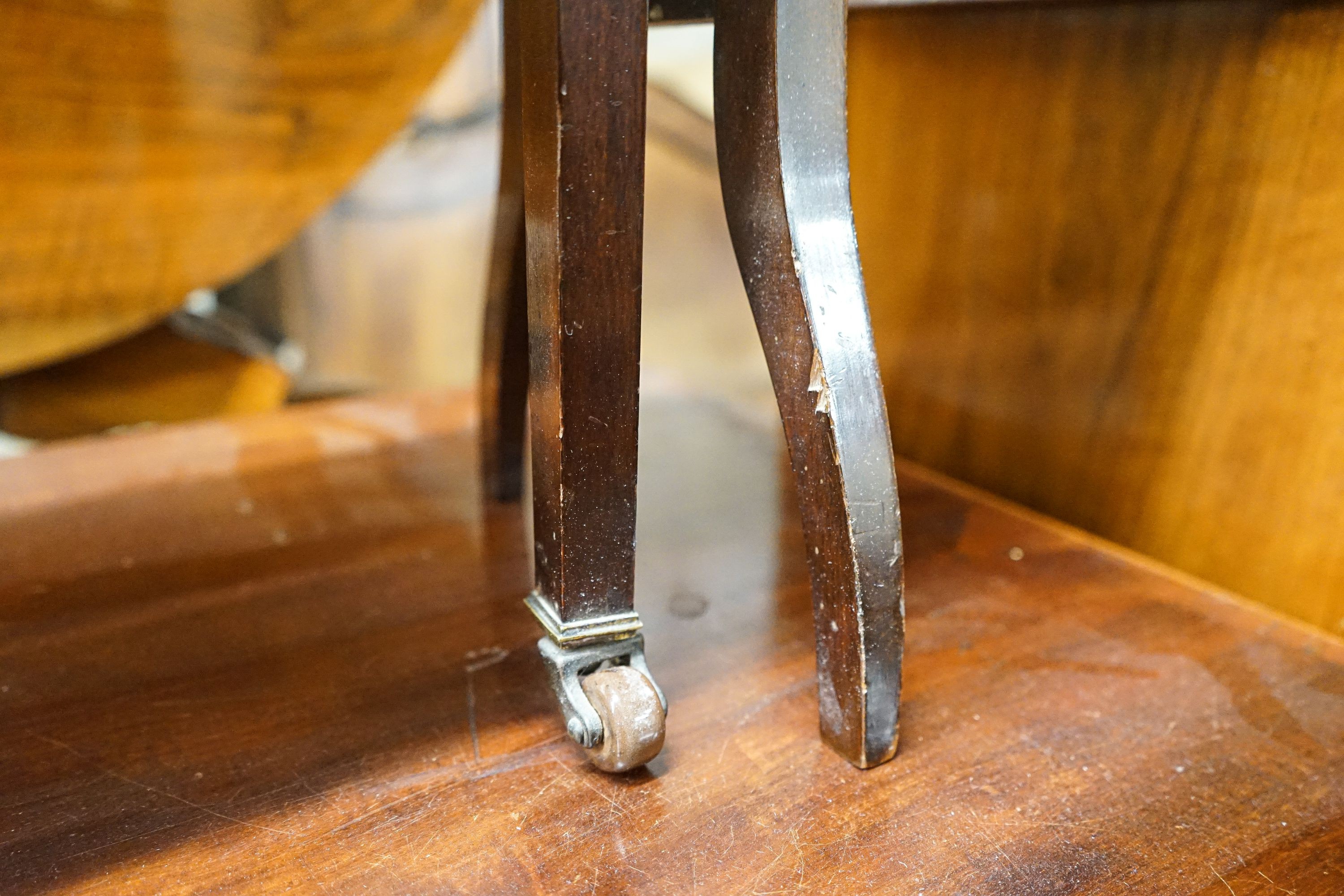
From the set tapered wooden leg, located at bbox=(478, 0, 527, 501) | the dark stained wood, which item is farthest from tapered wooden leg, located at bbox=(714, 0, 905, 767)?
tapered wooden leg, located at bbox=(478, 0, 527, 501)

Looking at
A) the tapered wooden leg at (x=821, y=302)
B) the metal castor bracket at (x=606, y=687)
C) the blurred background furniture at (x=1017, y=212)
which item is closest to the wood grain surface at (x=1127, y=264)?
the blurred background furniture at (x=1017, y=212)

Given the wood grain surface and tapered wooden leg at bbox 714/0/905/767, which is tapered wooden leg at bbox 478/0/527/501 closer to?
tapered wooden leg at bbox 714/0/905/767

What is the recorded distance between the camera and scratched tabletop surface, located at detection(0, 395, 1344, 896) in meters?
0.42

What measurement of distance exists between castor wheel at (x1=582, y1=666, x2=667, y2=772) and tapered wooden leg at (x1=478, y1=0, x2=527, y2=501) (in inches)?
10.9

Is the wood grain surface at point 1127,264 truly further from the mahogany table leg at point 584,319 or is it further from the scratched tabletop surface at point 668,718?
Result: the mahogany table leg at point 584,319

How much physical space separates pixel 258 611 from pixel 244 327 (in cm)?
87

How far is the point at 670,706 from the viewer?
542 mm

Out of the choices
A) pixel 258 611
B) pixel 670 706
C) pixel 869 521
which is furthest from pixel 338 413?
pixel 869 521

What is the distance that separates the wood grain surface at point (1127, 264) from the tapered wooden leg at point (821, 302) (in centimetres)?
38

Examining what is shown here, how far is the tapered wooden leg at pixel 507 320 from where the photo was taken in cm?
69

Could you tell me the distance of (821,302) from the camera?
45 centimetres

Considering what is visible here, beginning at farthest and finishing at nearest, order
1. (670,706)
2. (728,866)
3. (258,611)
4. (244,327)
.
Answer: (244,327)
(258,611)
(670,706)
(728,866)

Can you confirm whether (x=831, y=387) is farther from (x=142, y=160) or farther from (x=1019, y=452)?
(x=142, y=160)

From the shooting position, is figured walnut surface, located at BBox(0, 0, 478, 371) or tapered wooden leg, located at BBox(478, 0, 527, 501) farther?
figured walnut surface, located at BBox(0, 0, 478, 371)
